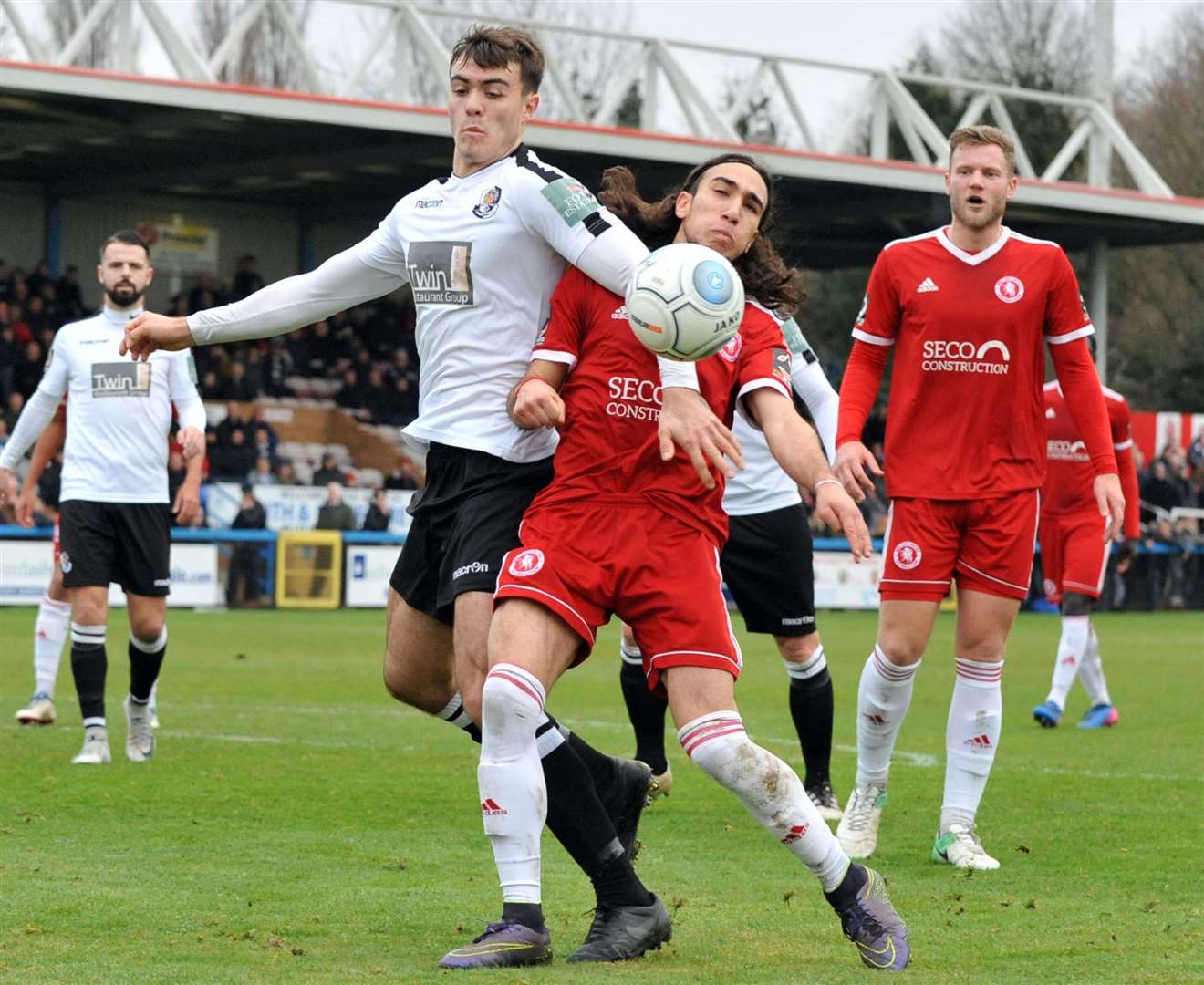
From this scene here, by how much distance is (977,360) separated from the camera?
7.10 metres

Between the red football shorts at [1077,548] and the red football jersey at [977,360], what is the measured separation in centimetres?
551

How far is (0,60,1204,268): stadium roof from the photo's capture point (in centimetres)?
2525

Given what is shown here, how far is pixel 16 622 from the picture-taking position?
20.1m

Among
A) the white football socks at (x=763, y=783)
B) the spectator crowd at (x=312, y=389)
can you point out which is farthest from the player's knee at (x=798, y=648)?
the spectator crowd at (x=312, y=389)

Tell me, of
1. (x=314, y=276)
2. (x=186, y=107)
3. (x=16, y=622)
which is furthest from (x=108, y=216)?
(x=314, y=276)

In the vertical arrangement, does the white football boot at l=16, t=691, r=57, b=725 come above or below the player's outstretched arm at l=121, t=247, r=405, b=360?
below

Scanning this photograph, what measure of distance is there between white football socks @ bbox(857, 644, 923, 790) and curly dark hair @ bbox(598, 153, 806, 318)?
2.03 meters

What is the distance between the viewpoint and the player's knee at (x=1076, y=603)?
12.6 metres

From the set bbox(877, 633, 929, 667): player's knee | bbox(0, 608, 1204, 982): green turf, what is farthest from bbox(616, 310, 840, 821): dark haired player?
bbox(877, 633, 929, 667): player's knee

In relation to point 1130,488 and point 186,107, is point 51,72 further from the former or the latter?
point 1130,488

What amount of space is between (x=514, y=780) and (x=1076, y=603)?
26.8ft

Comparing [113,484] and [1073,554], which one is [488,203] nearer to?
[113,484]

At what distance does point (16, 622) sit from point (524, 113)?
1566 centimetres

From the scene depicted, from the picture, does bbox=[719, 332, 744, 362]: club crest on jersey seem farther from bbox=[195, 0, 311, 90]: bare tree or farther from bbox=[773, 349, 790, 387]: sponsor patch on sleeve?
bbox=[195, 0, 311, 90]: bare tree
